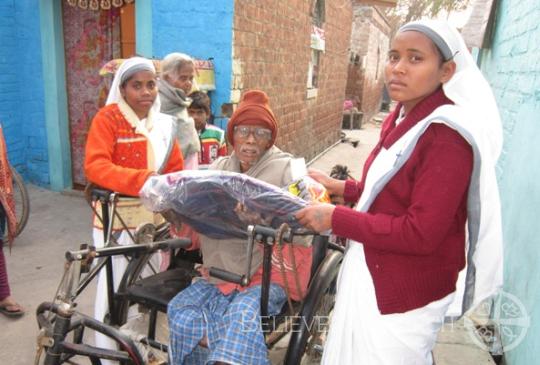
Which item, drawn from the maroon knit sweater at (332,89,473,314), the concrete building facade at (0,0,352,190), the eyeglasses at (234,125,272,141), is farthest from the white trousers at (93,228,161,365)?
the concrete building facade at (0,0,352,190)

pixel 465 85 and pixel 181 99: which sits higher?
pixel 465 85

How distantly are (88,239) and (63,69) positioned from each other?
2.34 m

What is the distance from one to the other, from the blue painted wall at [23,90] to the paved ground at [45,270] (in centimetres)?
44

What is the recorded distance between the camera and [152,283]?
2.20 m

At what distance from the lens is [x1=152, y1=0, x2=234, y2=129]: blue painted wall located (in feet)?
15.7

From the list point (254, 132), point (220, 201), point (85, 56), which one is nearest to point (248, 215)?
point (220, 201)

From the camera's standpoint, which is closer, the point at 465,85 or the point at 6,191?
the point at 465,85

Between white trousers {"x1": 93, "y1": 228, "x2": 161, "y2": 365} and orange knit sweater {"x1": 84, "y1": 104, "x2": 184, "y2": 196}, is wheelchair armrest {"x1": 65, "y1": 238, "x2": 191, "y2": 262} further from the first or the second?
white trousers {"x1": 93, "y1": 228, "x2": 161, "y2": 365}

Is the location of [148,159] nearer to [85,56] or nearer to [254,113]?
[254,113]

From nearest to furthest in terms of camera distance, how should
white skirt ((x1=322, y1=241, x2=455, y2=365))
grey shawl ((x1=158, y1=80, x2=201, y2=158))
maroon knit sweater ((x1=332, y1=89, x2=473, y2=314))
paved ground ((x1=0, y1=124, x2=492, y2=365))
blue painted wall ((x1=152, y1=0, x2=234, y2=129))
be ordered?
maroon knit sweater ((x1=332, y1=89, x2=473, y2=314)) < white skirt ((x1=322, y1=241, x2=455, y2=365)) < paved ground ((x1=0, y1=124, x2=492, y2=365)) < grey shawl ((x1=158, y1=80, x2=201, y2=158)) < blue painted wall ((x1=152, y1=0, x2=234, y2=129))

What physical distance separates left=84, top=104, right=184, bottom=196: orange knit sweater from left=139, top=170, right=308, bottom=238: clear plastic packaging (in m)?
0.34

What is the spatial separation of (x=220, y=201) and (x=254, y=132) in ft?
1.36

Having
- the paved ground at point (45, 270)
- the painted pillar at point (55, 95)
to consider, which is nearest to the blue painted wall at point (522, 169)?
the paved ground at point (45, 270)

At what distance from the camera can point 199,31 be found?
4.85 meters
